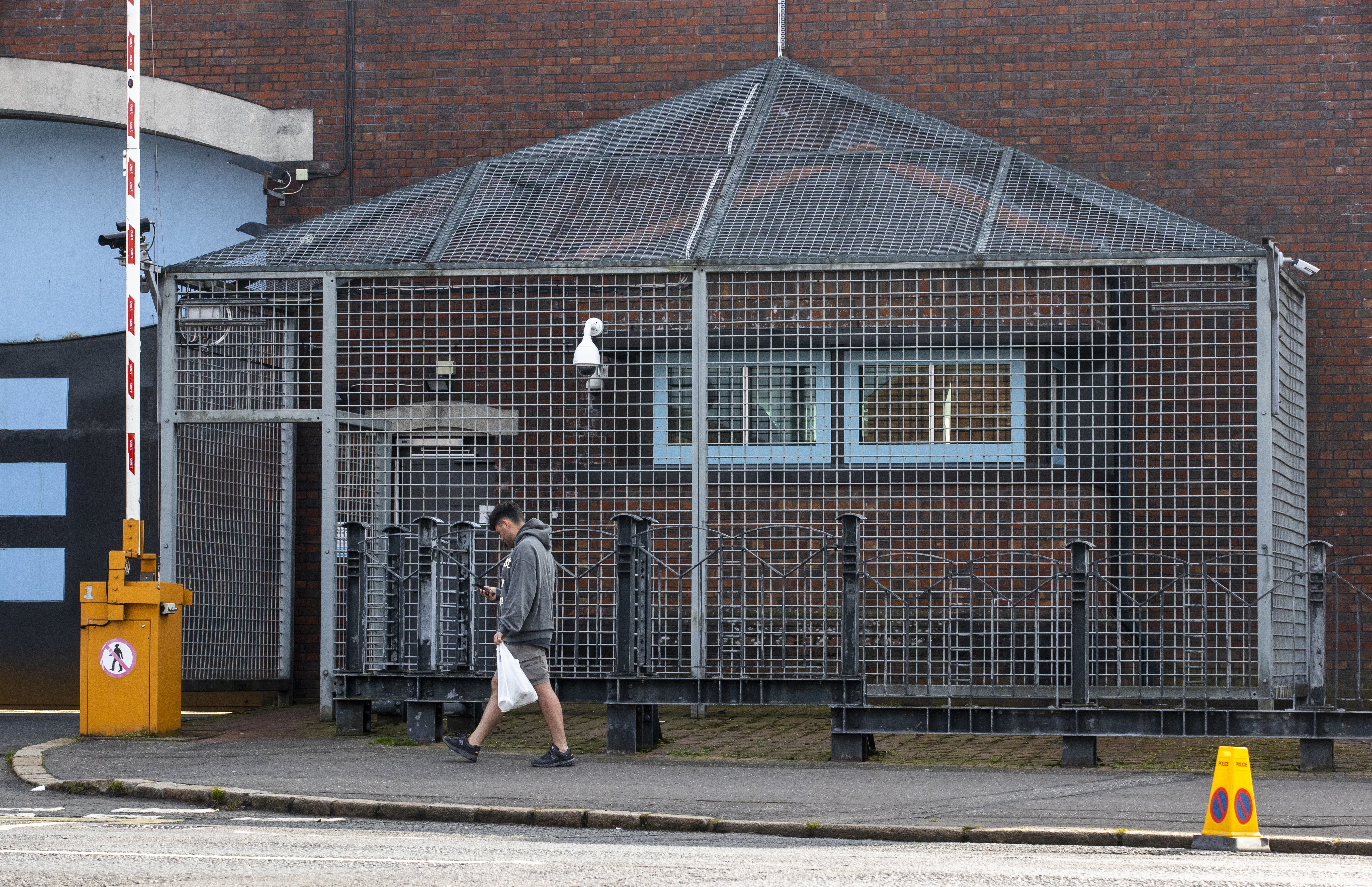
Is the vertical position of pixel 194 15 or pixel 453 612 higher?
pixel 194 15

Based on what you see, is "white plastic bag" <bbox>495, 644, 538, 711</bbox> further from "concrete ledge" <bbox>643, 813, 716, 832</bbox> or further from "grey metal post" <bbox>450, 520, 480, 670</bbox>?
"concrete ledge" <bbox>643, 813, 716, 832</bbox>

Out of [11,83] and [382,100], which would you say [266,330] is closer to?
[382,100]

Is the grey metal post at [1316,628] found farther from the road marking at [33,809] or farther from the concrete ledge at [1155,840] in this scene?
the road marking at [33,809]

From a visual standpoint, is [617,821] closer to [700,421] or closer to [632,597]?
[632,597]

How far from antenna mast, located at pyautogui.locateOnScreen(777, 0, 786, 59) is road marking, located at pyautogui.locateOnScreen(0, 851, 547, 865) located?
10.3 meters

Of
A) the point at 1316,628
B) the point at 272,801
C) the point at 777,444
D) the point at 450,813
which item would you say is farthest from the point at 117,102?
the point at 1316,628

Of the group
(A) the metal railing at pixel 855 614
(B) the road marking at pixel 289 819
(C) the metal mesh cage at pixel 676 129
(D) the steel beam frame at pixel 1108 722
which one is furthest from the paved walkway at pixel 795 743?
(C) the metal mesh cage at pixel 676 129

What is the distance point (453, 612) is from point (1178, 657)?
5.55 m

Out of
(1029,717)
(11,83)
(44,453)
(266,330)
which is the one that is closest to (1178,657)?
(1029,717)

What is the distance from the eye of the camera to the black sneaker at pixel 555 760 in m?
10.7

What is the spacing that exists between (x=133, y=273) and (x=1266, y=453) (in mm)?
8470

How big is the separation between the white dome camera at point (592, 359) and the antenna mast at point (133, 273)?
130 inches

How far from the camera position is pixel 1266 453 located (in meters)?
11.9

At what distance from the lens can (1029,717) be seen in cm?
1083
